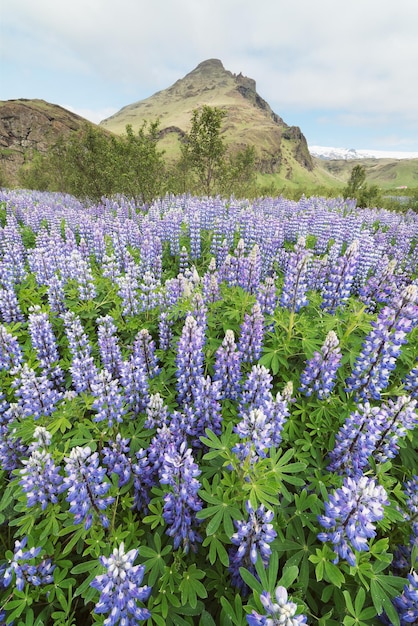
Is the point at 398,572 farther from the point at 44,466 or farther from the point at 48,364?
the point at 48,364

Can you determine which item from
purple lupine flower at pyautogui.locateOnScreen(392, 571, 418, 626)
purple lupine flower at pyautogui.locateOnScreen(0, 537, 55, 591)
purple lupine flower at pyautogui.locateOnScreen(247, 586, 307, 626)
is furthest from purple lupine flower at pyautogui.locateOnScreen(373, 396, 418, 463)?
purple lupine flower at pyautogui.locateOnScreen(0, 537, 55, 591)

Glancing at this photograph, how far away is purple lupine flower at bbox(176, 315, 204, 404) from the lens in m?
3.43

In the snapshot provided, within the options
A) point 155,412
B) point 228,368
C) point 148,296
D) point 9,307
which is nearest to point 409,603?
point 228,368

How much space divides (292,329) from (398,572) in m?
2.80

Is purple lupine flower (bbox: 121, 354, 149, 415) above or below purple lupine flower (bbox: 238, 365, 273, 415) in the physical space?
below

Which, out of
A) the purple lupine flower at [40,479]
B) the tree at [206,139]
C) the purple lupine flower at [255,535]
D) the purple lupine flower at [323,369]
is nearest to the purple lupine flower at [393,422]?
the purple lupine flower at [323,369]

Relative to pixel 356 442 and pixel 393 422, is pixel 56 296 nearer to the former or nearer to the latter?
pixel 356 442

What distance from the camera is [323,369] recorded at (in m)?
3.49

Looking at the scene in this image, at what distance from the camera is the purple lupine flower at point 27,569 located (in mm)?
2482

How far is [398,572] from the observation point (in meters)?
2.83

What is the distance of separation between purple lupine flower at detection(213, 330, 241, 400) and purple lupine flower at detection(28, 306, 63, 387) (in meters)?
2.52

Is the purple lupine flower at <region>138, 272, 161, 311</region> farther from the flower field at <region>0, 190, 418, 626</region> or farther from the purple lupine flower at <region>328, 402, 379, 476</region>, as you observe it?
the purple lupine flower at <region>328, 402, 379, 476</region>

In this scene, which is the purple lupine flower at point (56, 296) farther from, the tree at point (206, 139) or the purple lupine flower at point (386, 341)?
the tree at point (206, 139)

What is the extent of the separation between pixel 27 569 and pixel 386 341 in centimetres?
412
